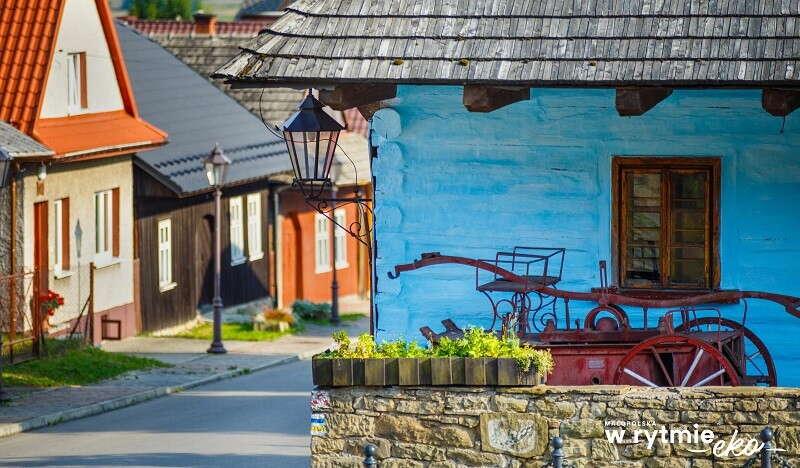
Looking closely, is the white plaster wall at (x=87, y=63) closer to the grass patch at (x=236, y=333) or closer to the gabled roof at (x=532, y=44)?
the grass patch at (x=236, y=333)

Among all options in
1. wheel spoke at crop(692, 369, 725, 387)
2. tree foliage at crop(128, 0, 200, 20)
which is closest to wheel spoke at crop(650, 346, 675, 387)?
wheel spoke at crop(692, 369, 725, 387)

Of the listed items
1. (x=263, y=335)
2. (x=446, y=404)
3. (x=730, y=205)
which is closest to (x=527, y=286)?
(x=730, y=205)

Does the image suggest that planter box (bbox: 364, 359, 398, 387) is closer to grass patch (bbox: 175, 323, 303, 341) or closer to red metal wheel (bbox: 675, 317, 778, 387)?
red metal wheel (bbox: 675, 317, 778, 387)

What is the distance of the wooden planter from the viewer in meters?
12.1

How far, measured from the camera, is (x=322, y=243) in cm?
4000

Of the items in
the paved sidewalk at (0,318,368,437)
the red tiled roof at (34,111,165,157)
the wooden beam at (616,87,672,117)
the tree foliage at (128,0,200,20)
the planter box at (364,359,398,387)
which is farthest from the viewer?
the tree foliage at (128,0,200,20)

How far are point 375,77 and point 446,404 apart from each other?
3.19 meters

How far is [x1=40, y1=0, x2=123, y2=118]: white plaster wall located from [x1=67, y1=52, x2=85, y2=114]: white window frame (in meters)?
0.11

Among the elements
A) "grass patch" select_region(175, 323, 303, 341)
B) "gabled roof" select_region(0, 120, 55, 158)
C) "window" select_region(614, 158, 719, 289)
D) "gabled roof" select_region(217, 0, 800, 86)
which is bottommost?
"grass patch" select_region(175, 323, 303, 341)

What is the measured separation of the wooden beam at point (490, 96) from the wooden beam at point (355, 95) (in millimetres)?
765

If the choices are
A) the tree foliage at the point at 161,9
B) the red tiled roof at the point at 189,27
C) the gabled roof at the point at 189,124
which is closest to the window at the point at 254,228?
the gabled roof at the point at 189,124

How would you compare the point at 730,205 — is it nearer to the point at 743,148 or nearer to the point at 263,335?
the point at 743,148

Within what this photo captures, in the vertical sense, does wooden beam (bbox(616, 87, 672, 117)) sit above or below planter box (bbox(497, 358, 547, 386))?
above

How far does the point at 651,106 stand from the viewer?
14.3 meters
